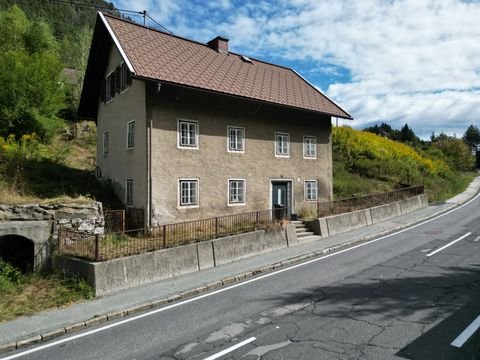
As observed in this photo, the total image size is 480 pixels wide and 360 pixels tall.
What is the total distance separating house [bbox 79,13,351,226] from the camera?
17094 mm

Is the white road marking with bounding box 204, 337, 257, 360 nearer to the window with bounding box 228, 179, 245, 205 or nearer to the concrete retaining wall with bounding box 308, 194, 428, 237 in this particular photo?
the window with bounding box 228, 179, 245, 205

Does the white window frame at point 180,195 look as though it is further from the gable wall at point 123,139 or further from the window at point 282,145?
the window at point 282,145

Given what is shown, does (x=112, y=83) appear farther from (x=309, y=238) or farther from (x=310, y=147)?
(x=309, y=238)

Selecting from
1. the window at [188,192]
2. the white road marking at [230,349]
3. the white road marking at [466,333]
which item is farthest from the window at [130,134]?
the white road marking at [466,333]

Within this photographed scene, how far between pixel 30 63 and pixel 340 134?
28606 millimetres

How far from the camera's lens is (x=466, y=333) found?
7.02 metres

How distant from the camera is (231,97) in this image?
19281 millimetres

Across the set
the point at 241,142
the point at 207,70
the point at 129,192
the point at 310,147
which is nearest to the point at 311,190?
the point at 310,147

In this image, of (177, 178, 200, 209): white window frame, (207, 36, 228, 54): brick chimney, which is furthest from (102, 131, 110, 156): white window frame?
(207, 36, 228, 54): brick chimney

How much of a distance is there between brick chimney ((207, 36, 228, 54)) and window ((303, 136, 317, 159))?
282 inches

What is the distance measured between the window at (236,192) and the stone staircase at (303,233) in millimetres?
3026

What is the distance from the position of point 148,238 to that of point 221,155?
669 cm

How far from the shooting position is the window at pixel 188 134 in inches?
701

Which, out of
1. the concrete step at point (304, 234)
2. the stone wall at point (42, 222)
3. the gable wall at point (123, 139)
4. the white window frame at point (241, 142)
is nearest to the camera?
the stone wall at point (42, 222)
